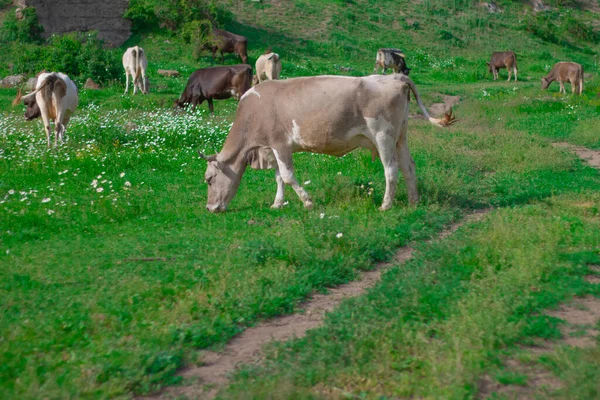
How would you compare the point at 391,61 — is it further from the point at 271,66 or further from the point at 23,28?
the point at 23,28

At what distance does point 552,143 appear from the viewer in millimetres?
15625

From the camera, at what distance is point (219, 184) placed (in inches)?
398

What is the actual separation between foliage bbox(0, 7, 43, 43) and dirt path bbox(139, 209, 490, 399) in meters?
25.9

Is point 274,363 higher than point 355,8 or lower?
lower

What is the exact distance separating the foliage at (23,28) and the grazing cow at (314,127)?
21938mm

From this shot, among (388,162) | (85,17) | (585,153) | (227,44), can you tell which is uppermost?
(85,17)

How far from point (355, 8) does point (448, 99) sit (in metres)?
17.4

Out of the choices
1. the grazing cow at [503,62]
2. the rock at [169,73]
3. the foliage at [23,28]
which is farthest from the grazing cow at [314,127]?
the grazing cow at [503,62]

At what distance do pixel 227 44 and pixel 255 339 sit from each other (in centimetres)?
2536

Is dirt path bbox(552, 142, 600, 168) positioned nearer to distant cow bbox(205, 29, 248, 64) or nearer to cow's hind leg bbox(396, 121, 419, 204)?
cow's hind leg bbox(396, 121, 419, 204)

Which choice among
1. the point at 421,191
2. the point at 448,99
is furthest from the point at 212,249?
the point at 448,99

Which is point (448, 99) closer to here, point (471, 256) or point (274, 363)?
point (471, 256)

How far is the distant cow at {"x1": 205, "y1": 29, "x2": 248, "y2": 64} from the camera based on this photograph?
2948 cm

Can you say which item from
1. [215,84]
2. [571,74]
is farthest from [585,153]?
[571,74]
